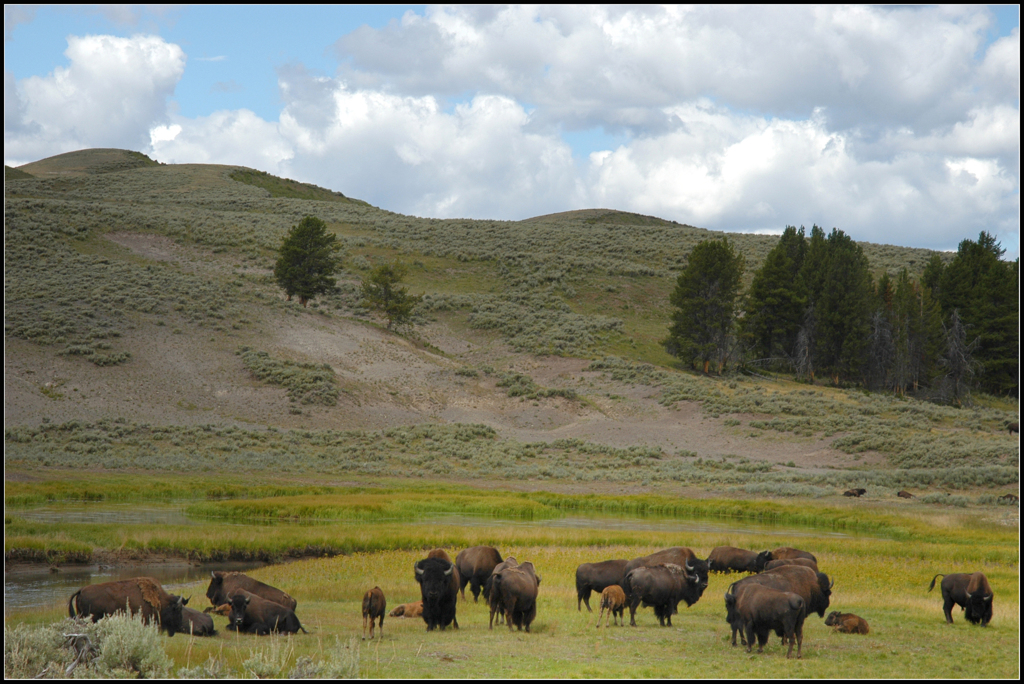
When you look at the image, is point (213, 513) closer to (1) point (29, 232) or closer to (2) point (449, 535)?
(2) point (449, 535)

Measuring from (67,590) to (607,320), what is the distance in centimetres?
6484

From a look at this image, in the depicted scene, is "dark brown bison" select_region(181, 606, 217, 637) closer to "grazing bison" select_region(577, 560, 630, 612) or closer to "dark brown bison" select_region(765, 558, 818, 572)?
"grazing bison" select_region(577, 560, 630, 612)

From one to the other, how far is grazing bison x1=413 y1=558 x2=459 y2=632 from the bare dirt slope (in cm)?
3667

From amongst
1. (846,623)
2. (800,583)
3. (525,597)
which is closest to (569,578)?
(525,597)

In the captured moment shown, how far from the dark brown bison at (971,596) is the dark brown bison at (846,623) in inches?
81.2

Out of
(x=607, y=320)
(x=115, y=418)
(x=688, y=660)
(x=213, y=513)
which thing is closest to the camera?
(x=688, y=660)

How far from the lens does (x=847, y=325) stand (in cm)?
7075

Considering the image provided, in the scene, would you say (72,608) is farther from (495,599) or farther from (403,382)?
(403,382)

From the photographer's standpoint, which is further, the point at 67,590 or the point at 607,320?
the point at 607,320

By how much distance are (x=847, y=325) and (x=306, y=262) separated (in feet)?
160

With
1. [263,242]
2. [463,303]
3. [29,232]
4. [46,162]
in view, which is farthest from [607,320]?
[46,162]

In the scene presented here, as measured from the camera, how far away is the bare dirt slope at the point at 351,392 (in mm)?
46062

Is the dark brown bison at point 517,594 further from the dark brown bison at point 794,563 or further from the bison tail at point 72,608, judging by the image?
the bison tail at point 72,608

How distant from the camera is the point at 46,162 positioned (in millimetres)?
147125
